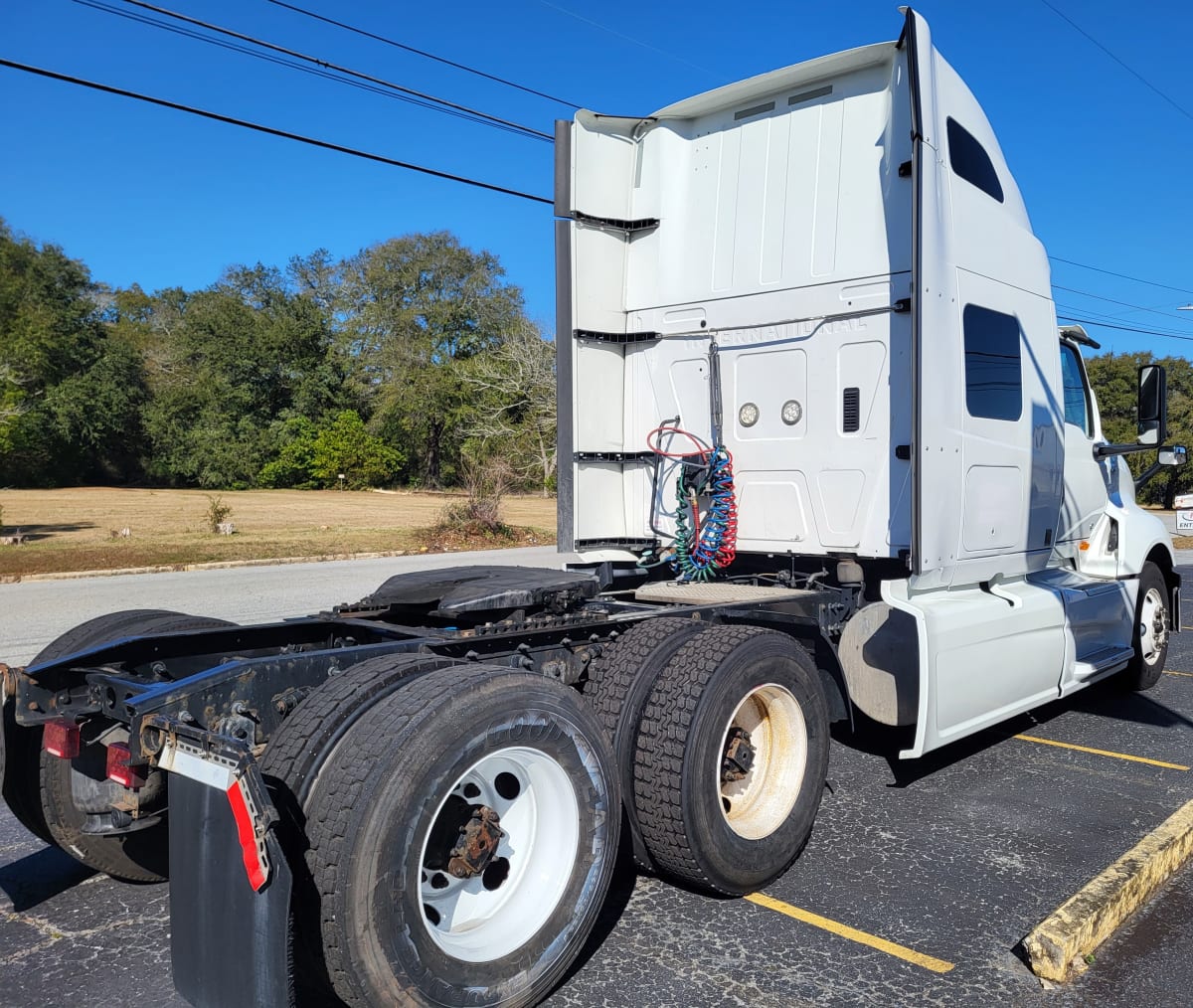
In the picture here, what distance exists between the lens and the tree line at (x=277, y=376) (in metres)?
51.5

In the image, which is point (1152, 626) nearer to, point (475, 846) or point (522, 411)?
point (475, 846)

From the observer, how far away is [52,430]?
1941 inches

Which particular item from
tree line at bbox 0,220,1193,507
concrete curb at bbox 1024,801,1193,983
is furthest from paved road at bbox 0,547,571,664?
tree line at bbox 0,220,1193,507

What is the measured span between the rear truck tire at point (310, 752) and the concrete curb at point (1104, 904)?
7.23ft

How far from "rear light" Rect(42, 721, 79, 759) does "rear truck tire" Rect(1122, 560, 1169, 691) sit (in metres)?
6.79

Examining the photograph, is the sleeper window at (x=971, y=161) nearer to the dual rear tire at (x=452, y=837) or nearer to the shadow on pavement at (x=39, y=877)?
the dual rear tire at (x=452, y=837)

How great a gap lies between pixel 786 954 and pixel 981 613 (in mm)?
2422

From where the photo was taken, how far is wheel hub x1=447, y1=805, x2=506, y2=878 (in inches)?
114

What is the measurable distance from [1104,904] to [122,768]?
3387mm

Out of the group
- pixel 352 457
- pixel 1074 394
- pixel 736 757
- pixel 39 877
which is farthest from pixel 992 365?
pixel 352 457

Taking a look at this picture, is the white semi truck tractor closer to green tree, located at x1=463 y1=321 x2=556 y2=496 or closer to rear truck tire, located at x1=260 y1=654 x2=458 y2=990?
rear truck tire, located at x1=260 y1=654 x2=458 y2=990

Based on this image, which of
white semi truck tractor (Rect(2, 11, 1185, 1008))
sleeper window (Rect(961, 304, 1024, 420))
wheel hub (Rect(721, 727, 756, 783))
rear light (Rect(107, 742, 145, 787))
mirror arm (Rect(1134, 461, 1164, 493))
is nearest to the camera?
white semi truck tractor (Rect(2, 11, 1185, 1008))

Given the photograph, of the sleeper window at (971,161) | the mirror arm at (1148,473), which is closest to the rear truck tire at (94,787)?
the sleeper window at (971,161)

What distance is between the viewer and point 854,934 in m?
3.62
